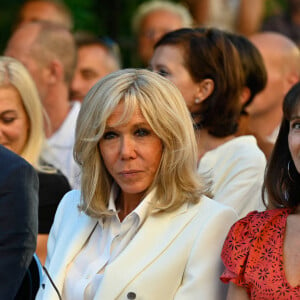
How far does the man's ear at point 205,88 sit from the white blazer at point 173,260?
1296mm

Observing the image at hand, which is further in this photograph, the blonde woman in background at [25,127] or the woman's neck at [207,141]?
the blonde woman in background at [25,127]

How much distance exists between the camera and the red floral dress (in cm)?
381

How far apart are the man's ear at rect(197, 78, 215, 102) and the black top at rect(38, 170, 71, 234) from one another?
0.92 metres

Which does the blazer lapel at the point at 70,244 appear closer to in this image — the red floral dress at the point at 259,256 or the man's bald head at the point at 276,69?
the red floral dress at the point at 259,256

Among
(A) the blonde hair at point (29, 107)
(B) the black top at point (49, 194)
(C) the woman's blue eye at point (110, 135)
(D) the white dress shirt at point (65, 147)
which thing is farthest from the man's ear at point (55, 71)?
(C) the woman's blue eye at point (110, 135)

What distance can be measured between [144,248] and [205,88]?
5.13 ft

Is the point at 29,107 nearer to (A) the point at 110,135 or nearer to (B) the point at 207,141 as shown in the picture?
(B) the point at 207,141

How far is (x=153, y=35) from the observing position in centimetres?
934

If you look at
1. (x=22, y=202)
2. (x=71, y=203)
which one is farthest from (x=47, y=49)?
(x=22, y=202)

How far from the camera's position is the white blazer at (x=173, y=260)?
403 centimetres

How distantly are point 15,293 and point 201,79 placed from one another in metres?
2.17

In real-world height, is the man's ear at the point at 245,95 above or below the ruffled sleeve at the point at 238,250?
above

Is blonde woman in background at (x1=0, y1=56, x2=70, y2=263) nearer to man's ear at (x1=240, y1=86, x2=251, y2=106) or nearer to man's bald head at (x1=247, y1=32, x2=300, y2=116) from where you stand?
man's ear at (x1=240, y1=86, x2=251, y2=106)

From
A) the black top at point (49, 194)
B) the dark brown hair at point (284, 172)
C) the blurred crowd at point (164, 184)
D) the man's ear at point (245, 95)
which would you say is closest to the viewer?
the blurred crowd at point (164, 184)
